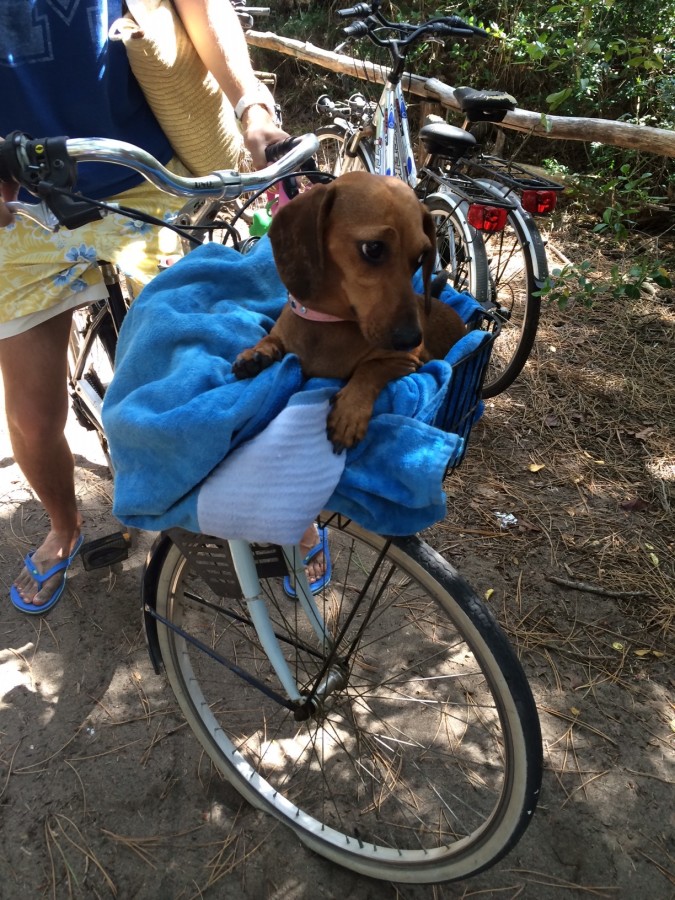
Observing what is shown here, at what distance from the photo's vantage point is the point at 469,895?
67.4 inches

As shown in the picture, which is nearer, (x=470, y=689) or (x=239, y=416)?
(x=239, y=416)

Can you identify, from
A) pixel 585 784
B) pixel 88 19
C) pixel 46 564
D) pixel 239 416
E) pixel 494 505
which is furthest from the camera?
pixel 494 505

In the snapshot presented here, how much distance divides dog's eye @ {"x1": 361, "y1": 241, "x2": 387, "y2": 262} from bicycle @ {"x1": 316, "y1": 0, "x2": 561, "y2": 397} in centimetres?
123

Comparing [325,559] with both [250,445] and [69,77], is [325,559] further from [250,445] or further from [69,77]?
[69,77]

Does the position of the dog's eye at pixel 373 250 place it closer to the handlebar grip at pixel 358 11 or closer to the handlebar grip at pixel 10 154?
the handlebar grip at pixel 10 154

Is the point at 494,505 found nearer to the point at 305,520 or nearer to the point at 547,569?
the point at 547,569

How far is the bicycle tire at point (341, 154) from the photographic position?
4.55 m

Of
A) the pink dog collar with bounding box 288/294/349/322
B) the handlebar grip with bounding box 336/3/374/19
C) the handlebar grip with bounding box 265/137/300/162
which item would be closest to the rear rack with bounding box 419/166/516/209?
the handlebar grip with bounding box 336/3/374/19

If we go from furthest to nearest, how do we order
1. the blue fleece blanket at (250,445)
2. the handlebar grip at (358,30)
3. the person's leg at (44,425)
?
the handlebar grip at (358,30) < the person's leg at (44,425) < the blue fleece blanket at (250,445)

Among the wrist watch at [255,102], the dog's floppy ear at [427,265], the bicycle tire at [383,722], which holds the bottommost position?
the bicycle tire at [383,722]

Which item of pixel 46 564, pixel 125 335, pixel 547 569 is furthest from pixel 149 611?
pixel 547 569

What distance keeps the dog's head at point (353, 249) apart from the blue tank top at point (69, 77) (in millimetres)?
755

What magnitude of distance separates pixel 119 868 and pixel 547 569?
1.93 meters

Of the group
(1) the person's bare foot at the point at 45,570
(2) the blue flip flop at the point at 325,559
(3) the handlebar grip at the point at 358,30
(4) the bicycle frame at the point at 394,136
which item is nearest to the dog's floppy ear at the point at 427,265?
(2) the blue flip flop at the point at 325,559
